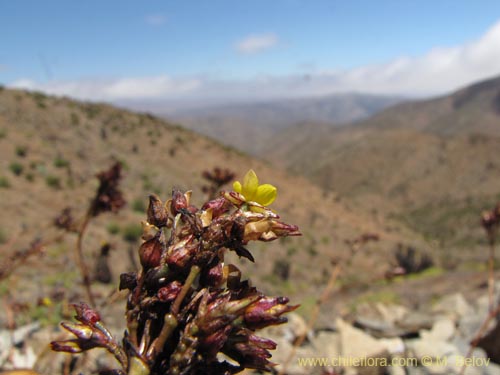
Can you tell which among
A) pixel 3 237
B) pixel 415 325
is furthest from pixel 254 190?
pixel 3 237

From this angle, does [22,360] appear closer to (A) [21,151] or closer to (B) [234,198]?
(B) [234,198]

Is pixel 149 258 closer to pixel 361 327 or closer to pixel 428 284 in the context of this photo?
pixel 361 327

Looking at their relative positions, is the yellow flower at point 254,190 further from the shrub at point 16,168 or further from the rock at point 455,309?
the shrub at point 16,168

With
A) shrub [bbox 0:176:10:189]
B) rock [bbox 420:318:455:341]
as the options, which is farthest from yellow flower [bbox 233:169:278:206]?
shrub [bbox 0:176:10:189]

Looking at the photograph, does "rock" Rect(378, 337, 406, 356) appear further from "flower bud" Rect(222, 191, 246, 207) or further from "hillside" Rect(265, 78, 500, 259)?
"hillside" Rect(265, 78, 500, 259)

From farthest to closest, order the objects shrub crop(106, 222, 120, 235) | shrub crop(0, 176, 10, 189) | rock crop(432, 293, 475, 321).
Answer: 1. shrub crop(0, 176, 10, 189)
2. shrub crop(106, 222, 120, 235)
3. rock crop(432, 293, 475, 321)

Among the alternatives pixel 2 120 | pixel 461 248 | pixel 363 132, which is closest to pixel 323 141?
pixel 363 132
